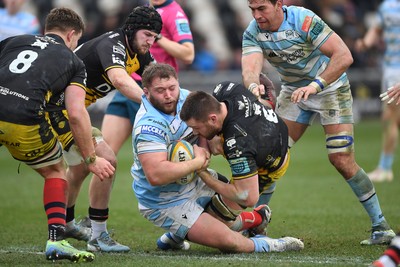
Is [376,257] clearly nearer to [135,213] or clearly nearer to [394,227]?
[394,227]

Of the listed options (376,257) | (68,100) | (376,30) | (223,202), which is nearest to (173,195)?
(223,202)

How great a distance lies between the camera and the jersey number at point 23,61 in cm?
690

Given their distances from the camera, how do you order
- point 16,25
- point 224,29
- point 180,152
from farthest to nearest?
1. point 224,29
2. point 16,25
3. point 180,152

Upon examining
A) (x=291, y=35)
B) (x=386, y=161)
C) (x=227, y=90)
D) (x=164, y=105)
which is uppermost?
(x=291, y=35)

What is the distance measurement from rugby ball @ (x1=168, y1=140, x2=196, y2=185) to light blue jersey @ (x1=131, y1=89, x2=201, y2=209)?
0.07 metres

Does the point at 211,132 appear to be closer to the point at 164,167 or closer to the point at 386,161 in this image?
the point at 164,167

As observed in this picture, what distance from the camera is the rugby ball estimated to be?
712 cm

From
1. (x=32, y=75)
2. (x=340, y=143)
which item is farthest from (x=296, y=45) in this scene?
(x=32, y=75)

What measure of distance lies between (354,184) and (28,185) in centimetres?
653

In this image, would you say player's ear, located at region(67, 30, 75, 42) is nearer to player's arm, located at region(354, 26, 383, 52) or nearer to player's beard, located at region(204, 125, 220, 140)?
player's beard, located at region(204, 125, 220, 140)

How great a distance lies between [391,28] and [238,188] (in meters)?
7.24

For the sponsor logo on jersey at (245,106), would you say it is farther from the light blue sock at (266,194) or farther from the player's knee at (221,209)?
the light blue sock at (266,194)

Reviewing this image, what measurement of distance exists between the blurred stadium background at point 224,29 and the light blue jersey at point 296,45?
1203cm

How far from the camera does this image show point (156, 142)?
7.07 meters
